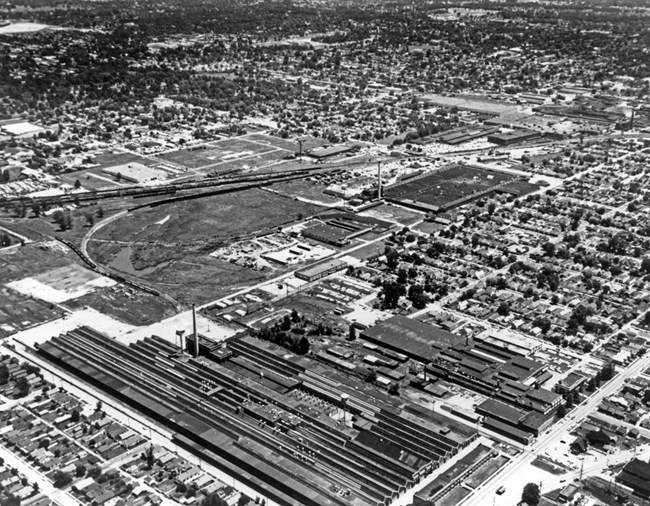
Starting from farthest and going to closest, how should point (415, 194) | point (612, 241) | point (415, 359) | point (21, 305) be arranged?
point (415, 194) → point (612, 241) → point (21, 305) → point (415, 359)

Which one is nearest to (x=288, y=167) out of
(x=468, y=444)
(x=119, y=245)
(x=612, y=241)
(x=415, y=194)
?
(x=415, y=194)

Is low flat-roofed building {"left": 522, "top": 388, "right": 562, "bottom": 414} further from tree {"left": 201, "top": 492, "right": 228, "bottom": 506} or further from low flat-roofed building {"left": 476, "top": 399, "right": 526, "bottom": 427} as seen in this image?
tree {"left": 201, "top": 492, "right": 228, "bottom": 506}

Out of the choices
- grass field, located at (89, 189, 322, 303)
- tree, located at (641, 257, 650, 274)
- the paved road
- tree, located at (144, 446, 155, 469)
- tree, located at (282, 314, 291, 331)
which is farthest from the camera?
tree, located at (641, 257, 650, 274)

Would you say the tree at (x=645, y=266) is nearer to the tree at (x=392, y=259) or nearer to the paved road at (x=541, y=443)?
the paved road at (x=541, y=443)

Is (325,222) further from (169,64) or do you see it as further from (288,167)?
(169,64)

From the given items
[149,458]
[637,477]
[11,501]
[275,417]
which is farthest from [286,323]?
[637,477]

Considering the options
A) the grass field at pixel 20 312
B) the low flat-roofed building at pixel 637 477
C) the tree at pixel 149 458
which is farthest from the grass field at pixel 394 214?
the tree at pixel 149 458

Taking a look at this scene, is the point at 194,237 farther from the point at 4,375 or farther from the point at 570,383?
the point at 570,383

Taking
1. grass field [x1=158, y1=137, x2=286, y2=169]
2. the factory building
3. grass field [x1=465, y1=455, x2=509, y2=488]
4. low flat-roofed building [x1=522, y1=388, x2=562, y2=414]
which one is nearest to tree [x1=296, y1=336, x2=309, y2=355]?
the factory building
